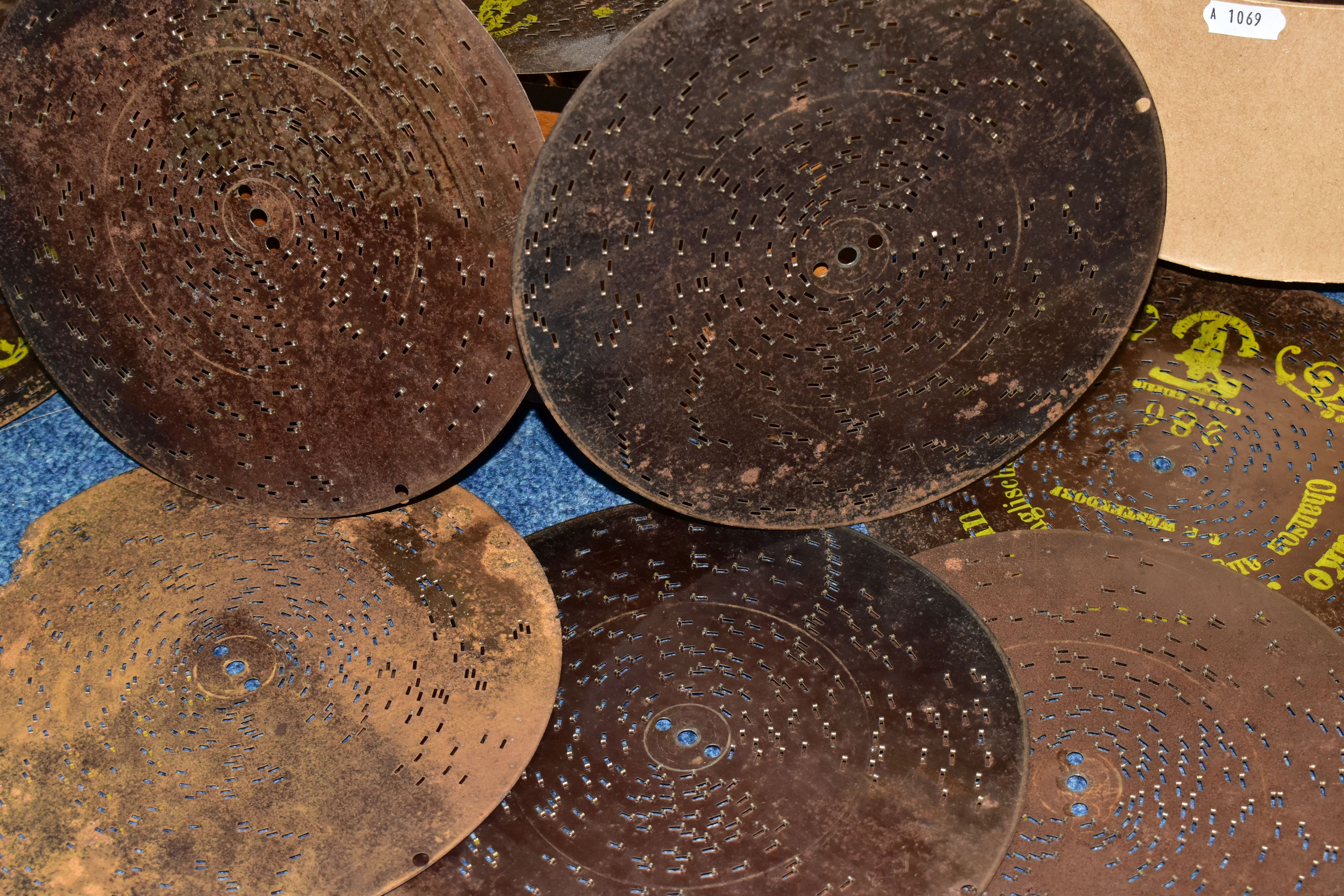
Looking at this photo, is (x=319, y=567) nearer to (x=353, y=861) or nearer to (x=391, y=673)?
(x=391, y=673)

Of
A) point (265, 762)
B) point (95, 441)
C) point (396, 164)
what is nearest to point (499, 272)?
point (396, 164)

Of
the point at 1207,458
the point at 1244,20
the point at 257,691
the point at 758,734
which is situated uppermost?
the point at 1244,20

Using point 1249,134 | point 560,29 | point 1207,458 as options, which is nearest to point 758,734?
point 1207,458

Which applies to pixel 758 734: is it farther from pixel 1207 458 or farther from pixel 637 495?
pixel 1207 458

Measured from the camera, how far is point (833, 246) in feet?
4.59

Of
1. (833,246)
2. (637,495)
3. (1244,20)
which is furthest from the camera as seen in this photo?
(1244,20)

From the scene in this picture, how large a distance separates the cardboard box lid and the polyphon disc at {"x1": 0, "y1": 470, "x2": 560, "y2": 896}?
132cm

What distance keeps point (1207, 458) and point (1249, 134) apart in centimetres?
61

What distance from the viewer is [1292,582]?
157cm

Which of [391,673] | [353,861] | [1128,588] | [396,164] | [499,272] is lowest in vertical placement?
[353,861]

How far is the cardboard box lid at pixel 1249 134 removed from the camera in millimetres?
1852

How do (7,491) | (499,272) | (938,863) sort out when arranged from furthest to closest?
1. (7,491)
2. (499,272)
3. (938,863)

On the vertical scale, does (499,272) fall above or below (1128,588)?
above

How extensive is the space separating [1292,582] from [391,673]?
1.26 m
